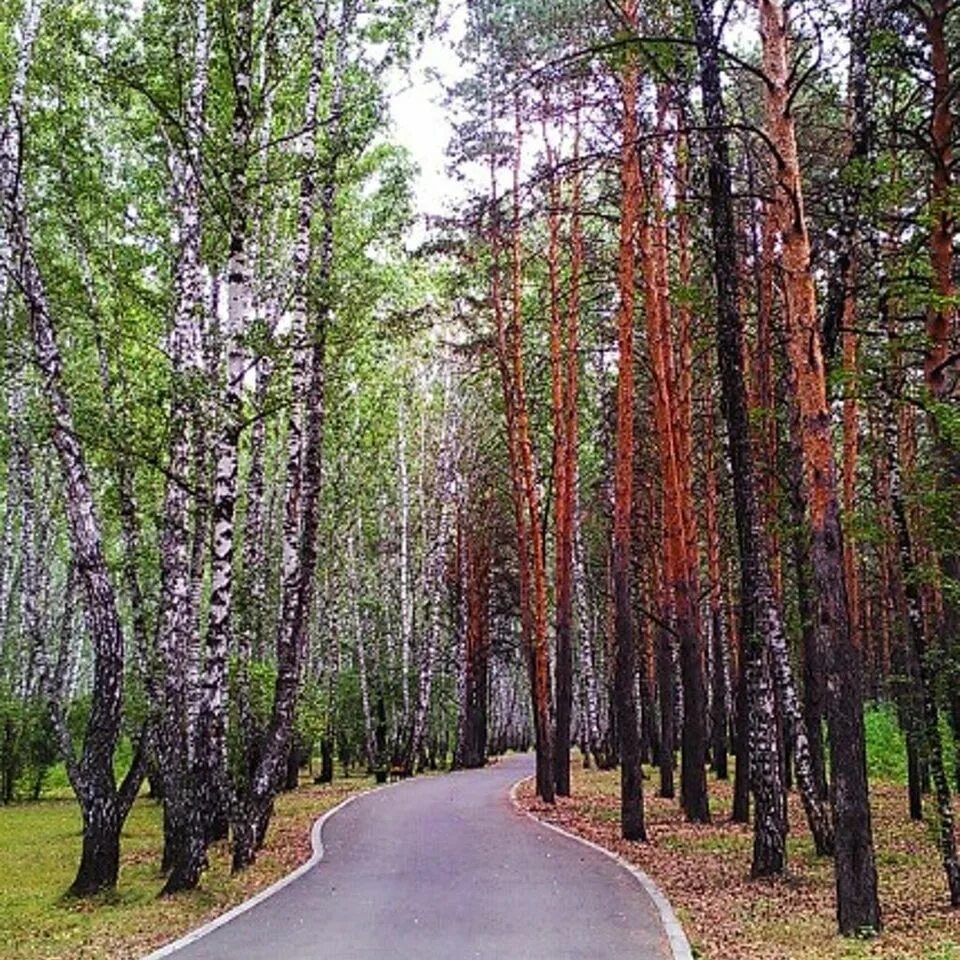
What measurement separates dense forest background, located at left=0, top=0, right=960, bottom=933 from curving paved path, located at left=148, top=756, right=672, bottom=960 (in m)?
1.60

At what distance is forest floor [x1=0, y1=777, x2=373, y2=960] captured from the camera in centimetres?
927

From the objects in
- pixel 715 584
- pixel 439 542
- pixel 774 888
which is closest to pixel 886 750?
pixel 715 584

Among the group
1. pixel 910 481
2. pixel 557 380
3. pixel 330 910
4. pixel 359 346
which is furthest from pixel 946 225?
pixel 359 346

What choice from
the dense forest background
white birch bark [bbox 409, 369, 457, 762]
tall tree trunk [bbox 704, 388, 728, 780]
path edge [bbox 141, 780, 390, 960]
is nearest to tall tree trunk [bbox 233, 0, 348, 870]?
the dense forest background

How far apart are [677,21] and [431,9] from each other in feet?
12.7

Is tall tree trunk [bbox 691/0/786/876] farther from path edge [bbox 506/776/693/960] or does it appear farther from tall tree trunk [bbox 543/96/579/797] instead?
tall tree trunk [bbox 543/96/579/797]

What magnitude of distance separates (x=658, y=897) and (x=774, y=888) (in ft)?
4.84

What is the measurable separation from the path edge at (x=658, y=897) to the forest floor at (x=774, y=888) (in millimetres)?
129

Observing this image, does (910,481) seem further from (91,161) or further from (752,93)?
(91,161)

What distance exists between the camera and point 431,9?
15.2 metres

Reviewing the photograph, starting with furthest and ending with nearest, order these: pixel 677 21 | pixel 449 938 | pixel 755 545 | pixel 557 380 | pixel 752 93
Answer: pixel 557 380, pixel 752 93, pixel 677 21, pixel 755 545, pixel 449 938

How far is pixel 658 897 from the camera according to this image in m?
10.1

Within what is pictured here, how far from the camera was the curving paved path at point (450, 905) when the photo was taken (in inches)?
316

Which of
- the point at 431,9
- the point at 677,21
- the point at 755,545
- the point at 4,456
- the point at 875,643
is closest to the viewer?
the point at 755,545
